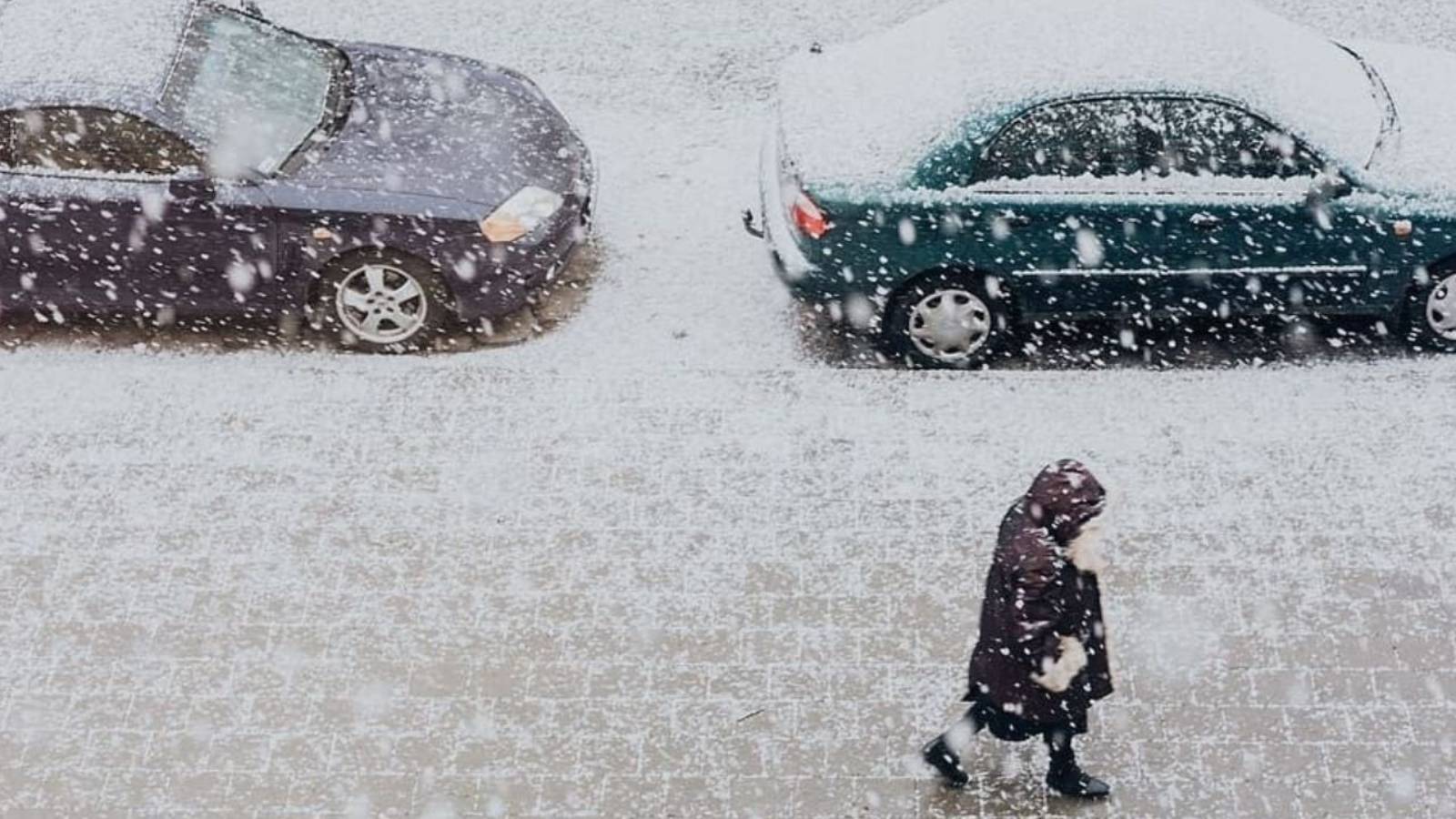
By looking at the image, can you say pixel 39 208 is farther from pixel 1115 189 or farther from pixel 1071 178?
pixel 1115 189

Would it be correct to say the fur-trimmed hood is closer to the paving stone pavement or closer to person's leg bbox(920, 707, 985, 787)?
person's leg bbox(920, 707, 985, 787)

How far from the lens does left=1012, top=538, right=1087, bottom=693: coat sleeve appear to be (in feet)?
18.8

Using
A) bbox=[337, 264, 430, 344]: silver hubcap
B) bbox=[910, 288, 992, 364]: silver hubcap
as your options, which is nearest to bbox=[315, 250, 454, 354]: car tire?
bbox=[337, 264, 430, 344]: silver hubcap

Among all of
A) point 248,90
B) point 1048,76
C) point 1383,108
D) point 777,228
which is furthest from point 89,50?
point 1383,108

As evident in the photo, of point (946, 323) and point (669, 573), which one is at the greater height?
point (946, 323)

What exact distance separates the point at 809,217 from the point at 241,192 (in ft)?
9.18

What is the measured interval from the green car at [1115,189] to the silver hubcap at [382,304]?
189 centimetres

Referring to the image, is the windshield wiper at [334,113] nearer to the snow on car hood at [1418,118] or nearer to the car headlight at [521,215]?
the car headlight at [521,215]

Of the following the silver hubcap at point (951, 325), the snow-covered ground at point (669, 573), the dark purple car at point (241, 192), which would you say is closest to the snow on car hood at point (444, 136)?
the dark purple car at point (241, 192)

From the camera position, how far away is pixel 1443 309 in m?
8.79

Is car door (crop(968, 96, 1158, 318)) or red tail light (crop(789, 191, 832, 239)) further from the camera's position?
red tail light (crop(789, 191, 832, 239))

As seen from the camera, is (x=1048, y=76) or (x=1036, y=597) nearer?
(x=1036, y=597)

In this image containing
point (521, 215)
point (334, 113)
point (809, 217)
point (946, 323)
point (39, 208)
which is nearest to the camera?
point (809, 217)

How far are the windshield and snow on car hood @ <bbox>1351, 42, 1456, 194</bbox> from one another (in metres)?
5.39
